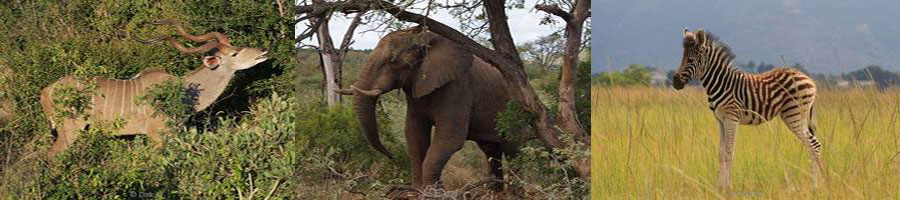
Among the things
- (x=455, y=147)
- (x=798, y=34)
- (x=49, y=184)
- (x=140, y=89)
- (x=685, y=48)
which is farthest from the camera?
(x=140, y=89)

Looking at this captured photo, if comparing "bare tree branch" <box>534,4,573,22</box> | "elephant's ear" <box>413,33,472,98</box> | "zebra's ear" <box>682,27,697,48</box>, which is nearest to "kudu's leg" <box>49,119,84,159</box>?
"elephant's ear" <box>413,33,472,98</box>

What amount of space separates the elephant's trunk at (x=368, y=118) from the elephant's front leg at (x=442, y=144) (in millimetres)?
200

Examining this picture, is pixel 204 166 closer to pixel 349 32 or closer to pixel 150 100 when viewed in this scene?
pixel 150 100

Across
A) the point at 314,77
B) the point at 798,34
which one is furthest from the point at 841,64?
the point at 314,77

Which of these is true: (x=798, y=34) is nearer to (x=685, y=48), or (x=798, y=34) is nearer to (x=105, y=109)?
(x=685, y=48)

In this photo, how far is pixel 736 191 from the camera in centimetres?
429

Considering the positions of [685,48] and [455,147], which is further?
[455,147]

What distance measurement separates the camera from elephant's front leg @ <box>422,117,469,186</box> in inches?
215

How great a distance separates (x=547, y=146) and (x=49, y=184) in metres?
2.69

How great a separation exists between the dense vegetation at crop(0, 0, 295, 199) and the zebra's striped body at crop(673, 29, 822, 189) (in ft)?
9.74

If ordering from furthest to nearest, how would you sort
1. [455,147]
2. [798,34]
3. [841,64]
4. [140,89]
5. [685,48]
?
[140,89]
[798,34]
[455,147]
[841,64]
[685,48]

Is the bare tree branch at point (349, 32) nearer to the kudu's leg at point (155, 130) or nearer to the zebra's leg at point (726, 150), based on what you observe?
the zebra's leg at point (726, 150)

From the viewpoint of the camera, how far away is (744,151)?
4387mm

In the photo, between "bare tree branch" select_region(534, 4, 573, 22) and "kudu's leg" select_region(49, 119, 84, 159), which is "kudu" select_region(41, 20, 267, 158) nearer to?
"kudu's leg" select_region(49, 119, 84, 159)
